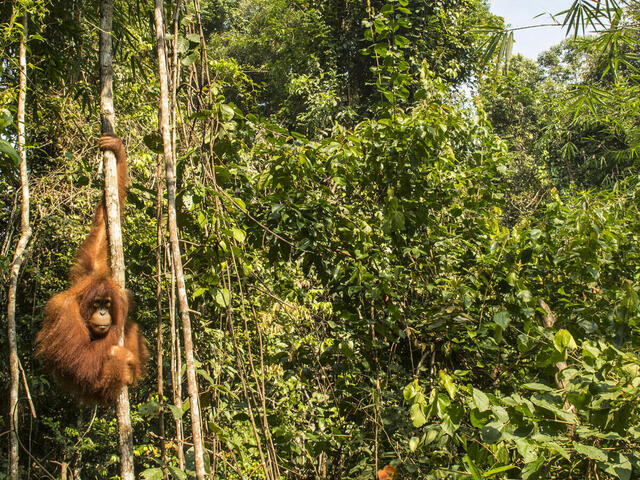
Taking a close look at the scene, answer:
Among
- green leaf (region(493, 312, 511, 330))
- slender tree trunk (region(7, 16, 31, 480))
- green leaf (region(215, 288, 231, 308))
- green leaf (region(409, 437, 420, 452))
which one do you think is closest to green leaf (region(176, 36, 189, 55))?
green leaf (region(215, 288, 231, 308))

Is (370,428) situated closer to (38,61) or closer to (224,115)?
(224,115)

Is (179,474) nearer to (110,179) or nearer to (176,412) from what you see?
(176,412)

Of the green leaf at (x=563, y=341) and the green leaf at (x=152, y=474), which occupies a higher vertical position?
the green leaf at (x=563, y=341)

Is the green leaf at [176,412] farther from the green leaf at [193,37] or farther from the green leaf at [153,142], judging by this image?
the green leaf at [193,37]

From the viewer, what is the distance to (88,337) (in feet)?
7.58

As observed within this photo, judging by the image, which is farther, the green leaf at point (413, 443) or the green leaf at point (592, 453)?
the green leaf at point (413, 443)

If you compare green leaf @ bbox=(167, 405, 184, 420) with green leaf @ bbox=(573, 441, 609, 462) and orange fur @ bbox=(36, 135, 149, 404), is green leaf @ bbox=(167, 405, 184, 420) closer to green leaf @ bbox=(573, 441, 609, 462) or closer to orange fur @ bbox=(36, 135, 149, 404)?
orange fur @ bbox=(36, 135, 149, 404)

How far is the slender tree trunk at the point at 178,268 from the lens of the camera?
1.48 metres

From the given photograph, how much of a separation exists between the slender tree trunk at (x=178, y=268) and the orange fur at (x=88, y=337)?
0.50m

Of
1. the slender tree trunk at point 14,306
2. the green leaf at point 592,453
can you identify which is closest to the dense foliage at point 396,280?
the green leaf at point 592,453

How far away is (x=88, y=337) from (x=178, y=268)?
3.22 ft

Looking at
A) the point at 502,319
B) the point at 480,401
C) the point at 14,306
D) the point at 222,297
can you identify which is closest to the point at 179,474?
the point at 222,297

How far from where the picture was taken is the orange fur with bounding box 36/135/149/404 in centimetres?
221

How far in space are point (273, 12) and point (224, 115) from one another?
8.41 meters
